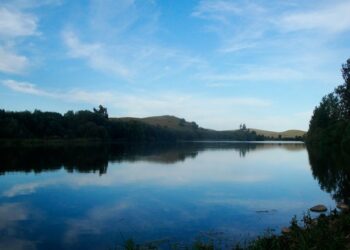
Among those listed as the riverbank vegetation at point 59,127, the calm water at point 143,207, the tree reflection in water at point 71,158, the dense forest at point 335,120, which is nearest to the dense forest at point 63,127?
the riverbank vegetation at point 59,127

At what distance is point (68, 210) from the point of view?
65.6 feet

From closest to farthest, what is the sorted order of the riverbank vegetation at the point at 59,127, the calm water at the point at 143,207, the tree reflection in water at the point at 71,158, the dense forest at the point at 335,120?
the calm water at the point at 143,207 → the tree reflection in water at the point at 71,158 → the dense forest at the point at 335,120 → the riverbank vegetation at the point at 59,127

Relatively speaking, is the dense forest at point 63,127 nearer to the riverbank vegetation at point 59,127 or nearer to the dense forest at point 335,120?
the riverbank vegetation at point 59,127

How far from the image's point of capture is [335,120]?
100 m

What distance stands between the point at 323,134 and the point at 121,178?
75412 mm

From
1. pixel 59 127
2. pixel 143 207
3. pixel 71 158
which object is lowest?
pixel 143 207

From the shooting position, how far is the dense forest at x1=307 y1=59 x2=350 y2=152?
2968 inches

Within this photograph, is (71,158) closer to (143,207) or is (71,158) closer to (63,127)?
(143,207)

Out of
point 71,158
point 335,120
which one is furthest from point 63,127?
point 335,120

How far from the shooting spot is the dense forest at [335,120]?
75381mm

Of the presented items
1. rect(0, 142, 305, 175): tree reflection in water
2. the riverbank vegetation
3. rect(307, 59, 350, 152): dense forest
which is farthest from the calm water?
the riverbank vegetation

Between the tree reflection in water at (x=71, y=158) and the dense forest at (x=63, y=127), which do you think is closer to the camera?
the tree reflection in water at (x=71, y=158)

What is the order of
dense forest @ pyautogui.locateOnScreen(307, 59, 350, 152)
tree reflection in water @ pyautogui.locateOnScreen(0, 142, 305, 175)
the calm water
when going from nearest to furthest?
the calm water
tree reflection in water @ pyautogui.locateOnScreen(0, 142, 305, 175)
dense forest @ pyautogui.locateOnScreen(307, 59, 350, 152)

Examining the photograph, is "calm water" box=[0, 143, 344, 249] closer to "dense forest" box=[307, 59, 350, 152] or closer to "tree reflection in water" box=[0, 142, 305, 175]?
"tree reflection in water" box=[0, 142, 305, 175]
